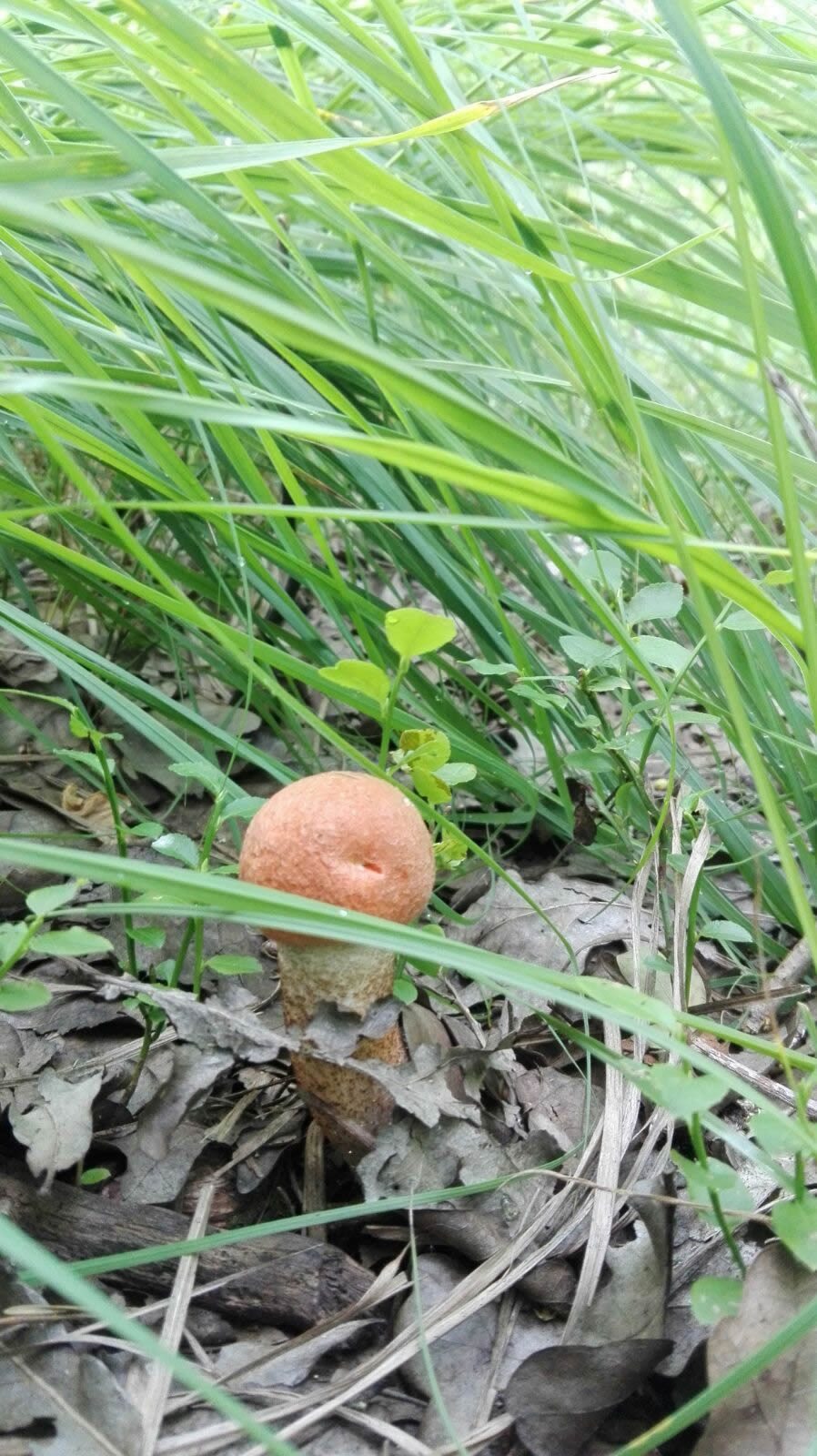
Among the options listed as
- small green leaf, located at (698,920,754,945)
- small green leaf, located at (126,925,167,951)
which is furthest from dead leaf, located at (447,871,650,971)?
small green leaf, located at (126,925,167,951)

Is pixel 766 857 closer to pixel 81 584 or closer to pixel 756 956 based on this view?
pixel 756 956

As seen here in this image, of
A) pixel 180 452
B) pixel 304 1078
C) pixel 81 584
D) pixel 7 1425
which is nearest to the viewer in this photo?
pixel 7 1425

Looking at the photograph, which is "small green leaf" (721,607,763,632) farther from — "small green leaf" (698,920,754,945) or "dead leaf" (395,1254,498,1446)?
"dead leaf" (395,1254,498,1446)

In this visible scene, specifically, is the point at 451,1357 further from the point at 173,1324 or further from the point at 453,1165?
the point at 173,1324

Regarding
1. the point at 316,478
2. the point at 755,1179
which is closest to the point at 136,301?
the point at 316,478

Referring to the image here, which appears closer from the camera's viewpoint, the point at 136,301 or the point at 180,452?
the point at 136,301
